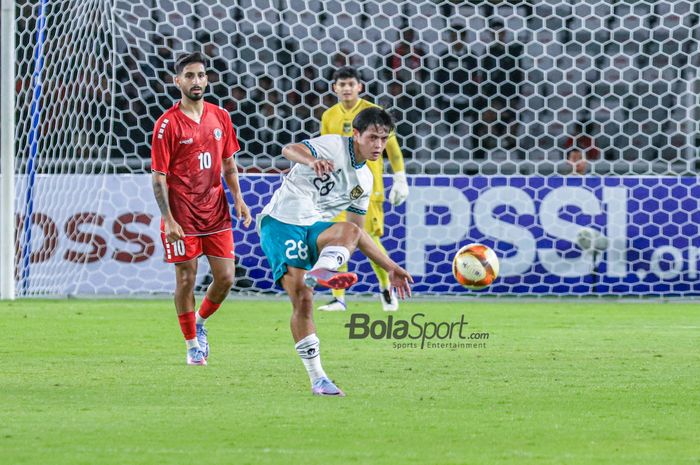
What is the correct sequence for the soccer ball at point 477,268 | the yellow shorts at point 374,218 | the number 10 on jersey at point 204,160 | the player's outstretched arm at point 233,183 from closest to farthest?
the number 10 on jersey at point 204,160 → the player's outstretched arm at point 233,183 → the soccer ball at point 477,268 → the yellow shorts at point 374,218

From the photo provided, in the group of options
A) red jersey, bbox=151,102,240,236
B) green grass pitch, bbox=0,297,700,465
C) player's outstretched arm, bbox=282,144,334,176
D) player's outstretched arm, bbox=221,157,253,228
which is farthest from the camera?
player's outstretched arm, bbox=221,157,253,228

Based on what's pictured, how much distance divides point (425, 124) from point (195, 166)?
612 centimetres

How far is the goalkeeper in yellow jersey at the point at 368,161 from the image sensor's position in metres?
9.96

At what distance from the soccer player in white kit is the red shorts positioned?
1018mm

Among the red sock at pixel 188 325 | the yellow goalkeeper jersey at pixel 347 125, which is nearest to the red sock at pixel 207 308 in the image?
the red sock at pixel 188 325

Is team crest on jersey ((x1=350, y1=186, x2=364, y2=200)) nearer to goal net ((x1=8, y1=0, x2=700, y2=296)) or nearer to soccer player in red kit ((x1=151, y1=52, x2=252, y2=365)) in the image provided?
soccer player in red kit ((x1=151, y1=52, x2=252, y2=365))

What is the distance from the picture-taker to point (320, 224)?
6.21 meters

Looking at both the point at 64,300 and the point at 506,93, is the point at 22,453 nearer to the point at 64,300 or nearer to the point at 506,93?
the point at 64,300

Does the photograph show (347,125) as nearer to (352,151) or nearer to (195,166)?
(195,166)

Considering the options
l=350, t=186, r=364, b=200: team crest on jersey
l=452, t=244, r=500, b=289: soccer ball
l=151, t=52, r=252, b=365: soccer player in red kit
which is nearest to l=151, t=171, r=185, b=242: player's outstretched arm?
l=151, t=52, r=252, b=365: soccer player in red kit

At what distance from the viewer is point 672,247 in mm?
11961
